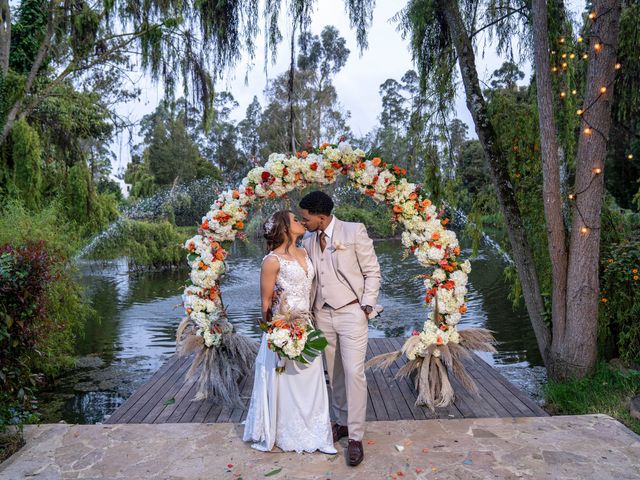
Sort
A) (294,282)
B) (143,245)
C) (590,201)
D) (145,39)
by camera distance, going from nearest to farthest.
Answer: (294,282), (590,201), (145,39), (143,245)

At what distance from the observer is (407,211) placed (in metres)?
5.16

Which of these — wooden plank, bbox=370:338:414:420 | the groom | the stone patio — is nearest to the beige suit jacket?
the groom

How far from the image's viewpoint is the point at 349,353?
3900 mm

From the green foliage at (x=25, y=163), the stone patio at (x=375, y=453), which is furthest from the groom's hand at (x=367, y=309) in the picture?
the green foliage at (x=25, y=163)

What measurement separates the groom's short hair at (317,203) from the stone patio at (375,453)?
A: 5.72 feet

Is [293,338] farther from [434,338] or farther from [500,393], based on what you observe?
[500,393]

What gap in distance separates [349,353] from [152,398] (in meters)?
2.59

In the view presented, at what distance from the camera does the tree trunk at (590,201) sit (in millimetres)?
5871

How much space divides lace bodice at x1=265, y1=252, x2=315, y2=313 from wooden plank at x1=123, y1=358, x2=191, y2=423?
194cm

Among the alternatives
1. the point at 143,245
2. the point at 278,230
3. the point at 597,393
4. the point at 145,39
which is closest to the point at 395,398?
the point at 597,393

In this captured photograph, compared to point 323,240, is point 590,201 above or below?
above

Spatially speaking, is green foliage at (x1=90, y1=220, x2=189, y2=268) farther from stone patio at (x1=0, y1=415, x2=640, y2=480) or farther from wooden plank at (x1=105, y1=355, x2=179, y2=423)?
stone patio at (x1=0, y1=415, x2=640, y2=480)

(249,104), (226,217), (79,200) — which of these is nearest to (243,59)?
(226,217)

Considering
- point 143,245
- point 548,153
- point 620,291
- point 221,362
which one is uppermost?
point 548,153
